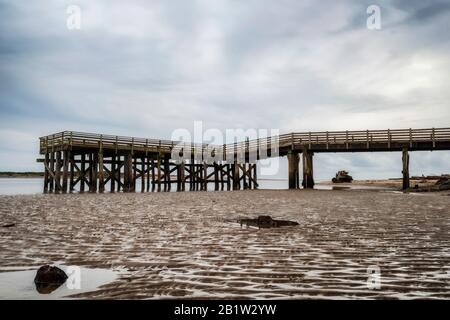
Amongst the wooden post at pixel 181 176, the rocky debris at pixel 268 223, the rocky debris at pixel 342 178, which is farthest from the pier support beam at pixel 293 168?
the rocky debris at pixel 342 178

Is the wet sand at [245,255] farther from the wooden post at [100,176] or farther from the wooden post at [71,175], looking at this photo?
the wooden post at [71,175]

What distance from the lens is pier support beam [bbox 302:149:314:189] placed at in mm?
30375

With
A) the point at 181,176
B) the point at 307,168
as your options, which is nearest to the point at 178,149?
the point at 181,176

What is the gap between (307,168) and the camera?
30.5 m

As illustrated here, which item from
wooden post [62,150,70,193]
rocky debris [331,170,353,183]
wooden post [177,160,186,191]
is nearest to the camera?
wooden post [62,150,70,193]

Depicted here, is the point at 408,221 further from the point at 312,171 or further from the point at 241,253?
the point at 312,171

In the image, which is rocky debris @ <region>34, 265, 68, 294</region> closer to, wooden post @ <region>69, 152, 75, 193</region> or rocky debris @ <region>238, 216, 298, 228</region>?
rocky debris @ <region>238, 216, 298, 228</region>

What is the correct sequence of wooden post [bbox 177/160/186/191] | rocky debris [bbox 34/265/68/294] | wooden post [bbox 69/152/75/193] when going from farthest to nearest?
wooden post [bbox 177/160/186/191], wooden post [bbox 69/152/75/193], rocky debris [bbox 34/265/68/294]

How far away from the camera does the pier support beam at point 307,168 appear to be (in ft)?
99.7

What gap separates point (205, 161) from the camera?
37000 mm

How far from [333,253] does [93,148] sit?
26039mm

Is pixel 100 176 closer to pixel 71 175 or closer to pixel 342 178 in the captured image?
pixel 71 175

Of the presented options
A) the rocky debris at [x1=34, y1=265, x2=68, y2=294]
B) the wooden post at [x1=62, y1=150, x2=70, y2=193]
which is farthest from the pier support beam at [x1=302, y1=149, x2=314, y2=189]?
the rocky debris at [x1=34, y1=265, x2=68, y2=294]
